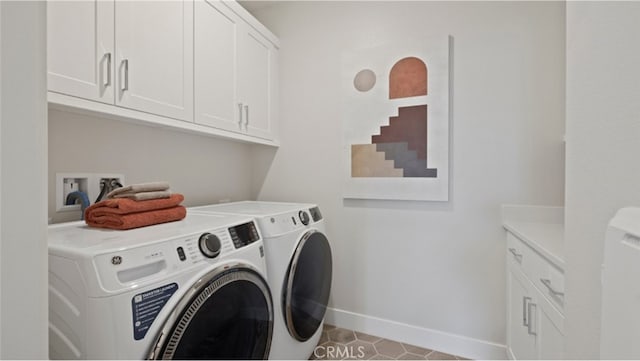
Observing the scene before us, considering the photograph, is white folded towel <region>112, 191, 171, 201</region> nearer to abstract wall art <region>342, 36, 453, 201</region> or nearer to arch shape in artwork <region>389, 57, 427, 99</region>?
abstract wall art <region>342, 36, 453, 201</region>

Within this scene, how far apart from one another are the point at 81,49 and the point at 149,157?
0.67m

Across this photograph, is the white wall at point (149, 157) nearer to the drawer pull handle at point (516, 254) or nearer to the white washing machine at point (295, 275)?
the white washing machine at point (295, 275)

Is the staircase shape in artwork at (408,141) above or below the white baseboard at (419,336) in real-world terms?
above

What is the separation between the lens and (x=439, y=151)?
1796 mm

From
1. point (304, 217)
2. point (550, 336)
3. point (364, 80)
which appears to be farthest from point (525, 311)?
point (364, 80)

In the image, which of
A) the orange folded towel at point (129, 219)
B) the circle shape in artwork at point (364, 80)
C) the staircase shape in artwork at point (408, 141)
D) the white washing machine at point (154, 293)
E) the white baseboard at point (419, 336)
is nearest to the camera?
the white washing machine at point (154, 293)

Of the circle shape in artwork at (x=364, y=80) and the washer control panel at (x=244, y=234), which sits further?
the circle shape in artwork at (x=364, y=80)

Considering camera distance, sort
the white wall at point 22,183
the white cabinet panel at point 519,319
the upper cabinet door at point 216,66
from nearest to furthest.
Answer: the white wall at point 22,183 → the white cabinet panel at point 519,319 → the upper cabinet door at point 216,66

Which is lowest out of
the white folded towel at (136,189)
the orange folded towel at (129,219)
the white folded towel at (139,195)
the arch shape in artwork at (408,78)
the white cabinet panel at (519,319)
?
the white cabinet panel at (519,319)

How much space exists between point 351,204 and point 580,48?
158cm

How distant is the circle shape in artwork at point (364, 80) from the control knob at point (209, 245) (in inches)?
57.5

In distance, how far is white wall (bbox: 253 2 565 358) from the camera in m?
1.62

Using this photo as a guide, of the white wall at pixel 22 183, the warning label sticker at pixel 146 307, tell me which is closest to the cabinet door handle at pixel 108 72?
the warning label sticker at pixel 146 307

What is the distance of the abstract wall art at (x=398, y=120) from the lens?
70.7 inches
